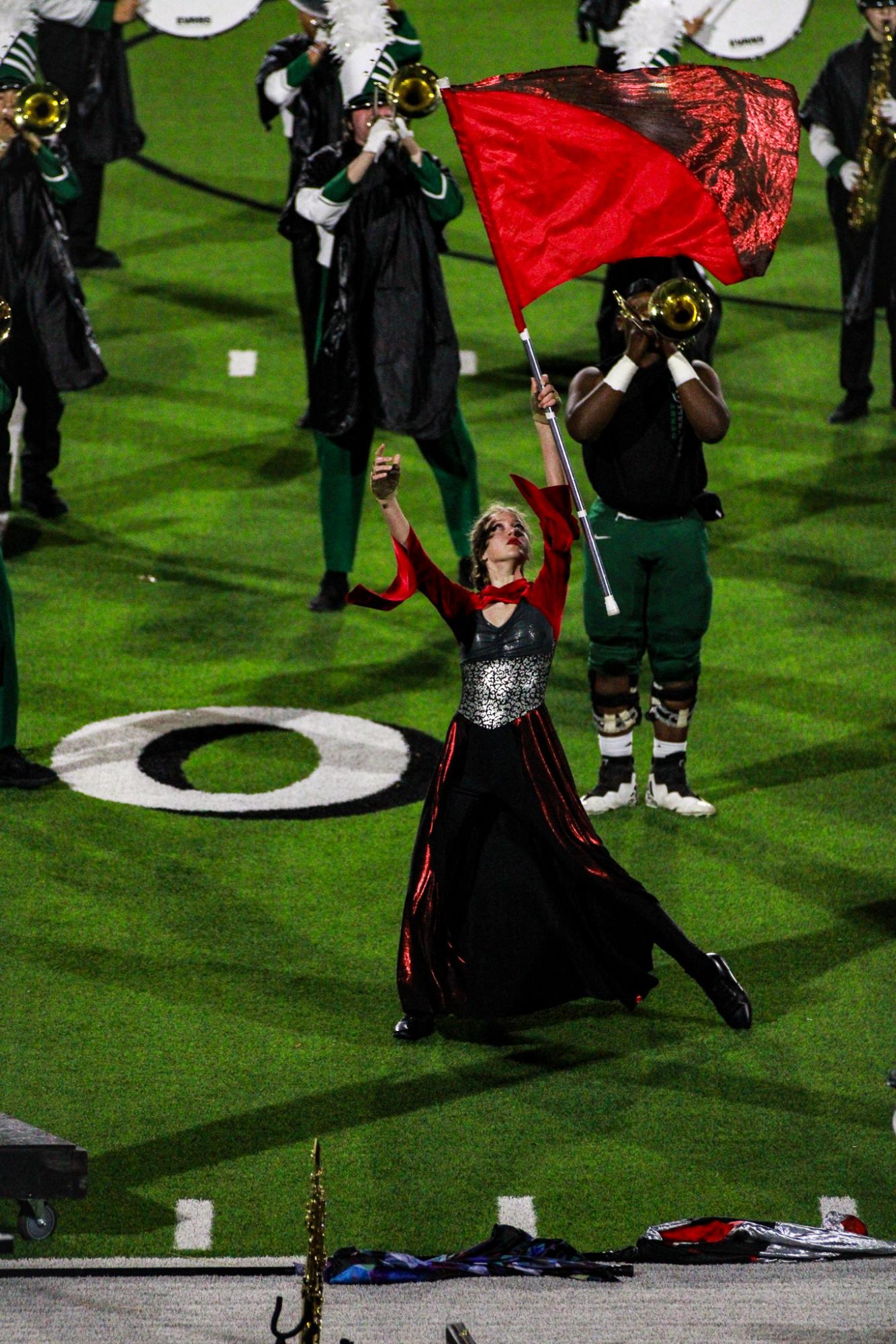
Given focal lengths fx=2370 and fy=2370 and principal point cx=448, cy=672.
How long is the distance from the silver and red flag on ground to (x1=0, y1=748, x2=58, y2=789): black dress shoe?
7.74ft

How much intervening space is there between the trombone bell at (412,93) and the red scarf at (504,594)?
3.70m

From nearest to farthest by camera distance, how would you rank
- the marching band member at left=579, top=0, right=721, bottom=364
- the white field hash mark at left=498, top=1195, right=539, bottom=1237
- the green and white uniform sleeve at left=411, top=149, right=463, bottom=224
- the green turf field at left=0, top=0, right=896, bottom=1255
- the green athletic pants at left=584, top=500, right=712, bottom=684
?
the white field hash mark at left=498, top=1195, right=539, bottom=1237 → the green turf field at left=0, top=0, right=896, bottom=1255 → the green athletic pants at left=584, top=500, right=712, bottom=684 → the marching band member at left=579, top=0, right=721, bottom=364 → the green and white uniform sleeve at left=411, top=149, right=463, bottom=224

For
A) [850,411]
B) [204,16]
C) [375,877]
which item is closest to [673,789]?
[375,877]

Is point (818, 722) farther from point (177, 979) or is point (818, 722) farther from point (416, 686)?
point (177, 979)

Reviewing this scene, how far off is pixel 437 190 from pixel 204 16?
430 cm

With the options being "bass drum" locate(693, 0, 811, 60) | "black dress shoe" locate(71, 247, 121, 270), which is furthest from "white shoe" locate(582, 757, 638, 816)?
"black dress shoe" locate(71, 247, 121, 270)

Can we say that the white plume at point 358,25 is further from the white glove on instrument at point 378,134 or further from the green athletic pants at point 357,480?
the green athletic pants at point 357,480

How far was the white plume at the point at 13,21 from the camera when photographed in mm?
10812

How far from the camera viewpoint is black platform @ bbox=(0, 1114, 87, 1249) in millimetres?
5418

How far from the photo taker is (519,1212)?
5.77 m

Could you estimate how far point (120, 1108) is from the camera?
6281mm

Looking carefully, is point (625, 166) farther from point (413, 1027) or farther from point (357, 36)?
point (357, 36)

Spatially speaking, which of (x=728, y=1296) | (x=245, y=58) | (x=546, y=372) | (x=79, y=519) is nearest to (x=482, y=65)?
(x=245, y=58)

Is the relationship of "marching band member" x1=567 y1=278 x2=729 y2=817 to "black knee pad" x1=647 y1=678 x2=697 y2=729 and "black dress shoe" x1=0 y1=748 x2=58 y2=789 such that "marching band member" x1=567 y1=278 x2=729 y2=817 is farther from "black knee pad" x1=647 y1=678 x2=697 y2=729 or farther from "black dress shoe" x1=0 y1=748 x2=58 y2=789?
"black dress shoe" x1=0 y1=748 x2=58 y2=789
